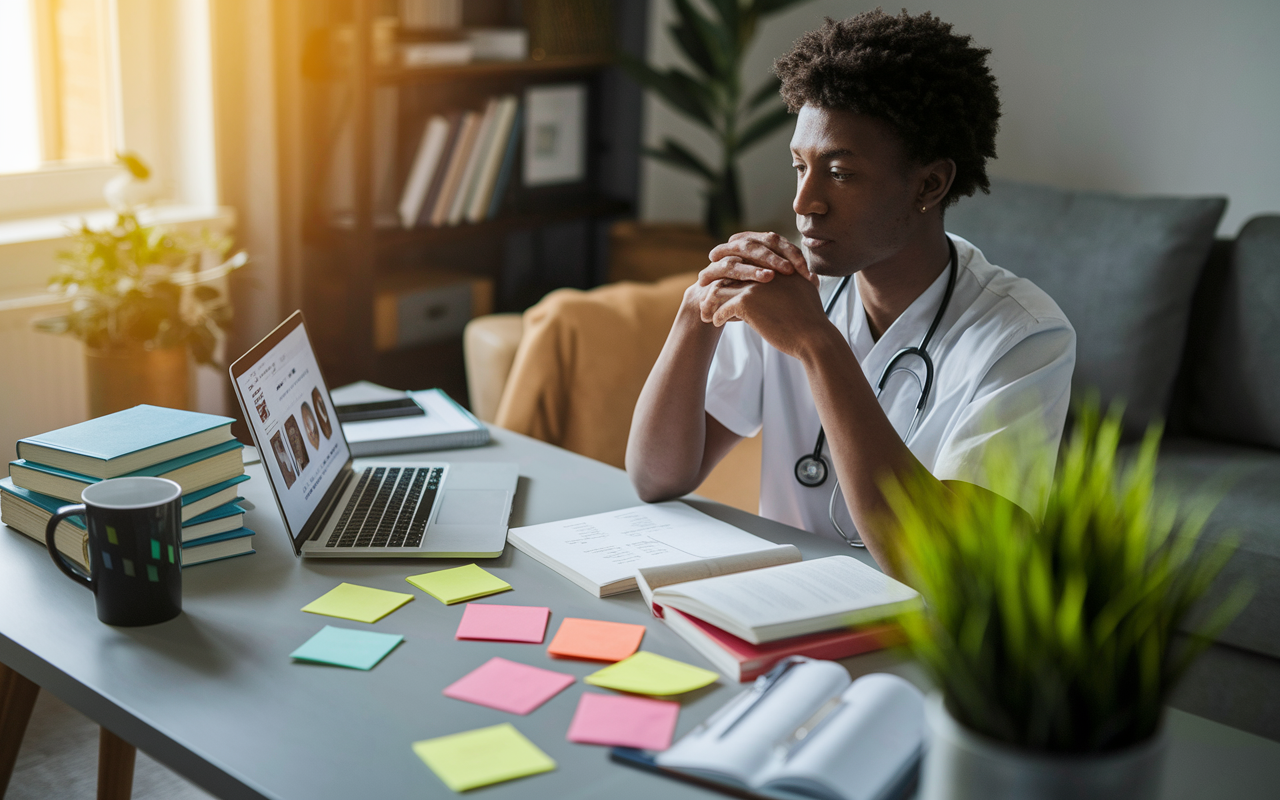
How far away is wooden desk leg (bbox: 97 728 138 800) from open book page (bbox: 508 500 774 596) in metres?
0.64

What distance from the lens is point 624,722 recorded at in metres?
0.85

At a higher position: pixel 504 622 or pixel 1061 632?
pixel 1061 632

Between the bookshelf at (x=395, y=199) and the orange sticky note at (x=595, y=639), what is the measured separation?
195 cm

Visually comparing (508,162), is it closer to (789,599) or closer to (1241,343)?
(1241,343)

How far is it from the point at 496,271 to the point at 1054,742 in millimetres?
3106

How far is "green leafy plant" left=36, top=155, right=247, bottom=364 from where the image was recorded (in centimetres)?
213

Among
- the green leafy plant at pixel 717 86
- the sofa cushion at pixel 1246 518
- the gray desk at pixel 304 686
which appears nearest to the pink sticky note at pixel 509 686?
the gray desk at pixel 304 686

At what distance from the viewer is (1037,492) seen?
67 cm

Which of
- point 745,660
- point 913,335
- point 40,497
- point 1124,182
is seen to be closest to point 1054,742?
point 745,660

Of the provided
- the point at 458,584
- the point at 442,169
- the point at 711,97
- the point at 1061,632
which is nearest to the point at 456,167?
the point at 442,169

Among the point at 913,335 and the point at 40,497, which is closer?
the point at 40,497

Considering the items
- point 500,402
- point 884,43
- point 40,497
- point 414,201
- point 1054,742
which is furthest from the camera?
point 414,201

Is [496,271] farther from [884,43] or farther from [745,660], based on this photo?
[745,660]

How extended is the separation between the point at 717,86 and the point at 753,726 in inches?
114
